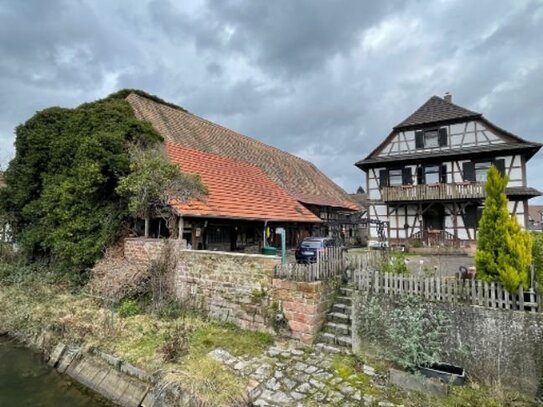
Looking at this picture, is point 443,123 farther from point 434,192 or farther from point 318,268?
point 318,268

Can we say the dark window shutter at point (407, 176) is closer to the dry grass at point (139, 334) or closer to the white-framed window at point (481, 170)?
the white-framed window at point (481, 170)

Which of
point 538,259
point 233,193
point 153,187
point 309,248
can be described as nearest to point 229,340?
point 153,187

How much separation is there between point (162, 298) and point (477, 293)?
26.5ft

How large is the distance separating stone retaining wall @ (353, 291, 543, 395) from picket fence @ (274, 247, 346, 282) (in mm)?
2516

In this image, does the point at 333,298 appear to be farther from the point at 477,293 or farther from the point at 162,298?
the point at 162,298

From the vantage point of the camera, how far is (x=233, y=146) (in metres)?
20.7

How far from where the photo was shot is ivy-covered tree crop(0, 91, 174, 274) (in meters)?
11.2

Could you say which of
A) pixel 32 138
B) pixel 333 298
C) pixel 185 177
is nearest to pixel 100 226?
pixel 185 177

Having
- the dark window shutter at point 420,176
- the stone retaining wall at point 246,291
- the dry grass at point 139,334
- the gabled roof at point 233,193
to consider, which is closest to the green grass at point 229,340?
the dry grass at point 139,334

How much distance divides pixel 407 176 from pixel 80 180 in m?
18.5

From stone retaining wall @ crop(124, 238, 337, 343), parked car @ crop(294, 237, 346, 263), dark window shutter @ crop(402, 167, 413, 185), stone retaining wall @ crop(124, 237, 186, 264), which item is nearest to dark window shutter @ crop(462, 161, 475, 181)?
dark window shutter @ crop(402, 167, 413, 185)

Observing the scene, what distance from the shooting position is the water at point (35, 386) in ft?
20.7

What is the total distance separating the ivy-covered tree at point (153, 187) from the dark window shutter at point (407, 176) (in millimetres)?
14857

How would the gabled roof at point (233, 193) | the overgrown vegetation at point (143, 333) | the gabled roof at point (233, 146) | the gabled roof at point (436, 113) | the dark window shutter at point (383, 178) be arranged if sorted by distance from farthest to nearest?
the dark window shutter at point (383, 178) → the gabled roof at point (436, 113) → the gabled roof at point (233, 146) → the gabled roof at point (233, 193) → the overgrown vegetation at point (143, 333)
